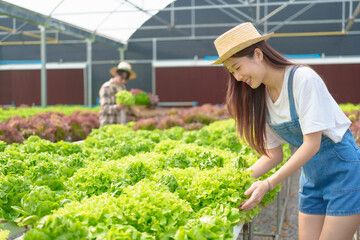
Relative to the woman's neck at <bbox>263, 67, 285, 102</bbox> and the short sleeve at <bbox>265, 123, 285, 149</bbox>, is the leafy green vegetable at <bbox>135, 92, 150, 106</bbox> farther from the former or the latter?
the woman's neck at <bbox>263, 67, 285, 102</bbox>

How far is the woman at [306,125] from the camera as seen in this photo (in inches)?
91.7

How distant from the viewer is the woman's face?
8.13ft

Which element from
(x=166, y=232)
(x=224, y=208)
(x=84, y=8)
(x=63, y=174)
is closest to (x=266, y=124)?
(x=224, y=208)

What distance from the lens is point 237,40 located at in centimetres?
246

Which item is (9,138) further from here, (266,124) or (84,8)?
(84,8)

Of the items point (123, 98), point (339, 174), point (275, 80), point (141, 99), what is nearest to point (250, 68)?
point (275, 80)

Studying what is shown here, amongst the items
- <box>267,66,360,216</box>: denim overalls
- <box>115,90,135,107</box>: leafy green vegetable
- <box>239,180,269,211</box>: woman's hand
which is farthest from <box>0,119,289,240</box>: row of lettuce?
<box>115,90,135,107</box>: leafy green vegetable

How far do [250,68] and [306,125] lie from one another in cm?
49

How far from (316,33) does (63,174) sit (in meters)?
17.0

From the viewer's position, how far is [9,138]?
550 cm

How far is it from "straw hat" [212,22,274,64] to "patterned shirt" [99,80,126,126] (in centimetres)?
568

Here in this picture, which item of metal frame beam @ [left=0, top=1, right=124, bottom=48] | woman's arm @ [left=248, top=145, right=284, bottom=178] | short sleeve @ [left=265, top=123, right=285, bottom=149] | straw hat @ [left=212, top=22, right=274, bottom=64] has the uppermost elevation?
metal frame beam @ [left=0, top=1, right=124, bottom=48]

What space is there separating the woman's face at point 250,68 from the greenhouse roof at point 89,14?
7452 millimetres

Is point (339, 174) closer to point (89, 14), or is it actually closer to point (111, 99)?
point (111, 99)
